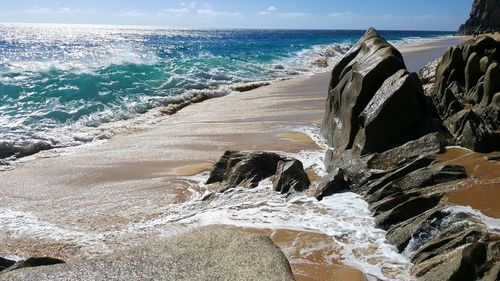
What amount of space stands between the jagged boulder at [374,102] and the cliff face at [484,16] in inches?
2664

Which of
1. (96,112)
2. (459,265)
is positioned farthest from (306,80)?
(459,265)

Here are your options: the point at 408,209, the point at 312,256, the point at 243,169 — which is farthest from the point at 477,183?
the point at 243,169

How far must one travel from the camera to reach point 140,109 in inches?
727

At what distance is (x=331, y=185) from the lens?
25.0ft

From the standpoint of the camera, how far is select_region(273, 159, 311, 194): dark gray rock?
7945mm

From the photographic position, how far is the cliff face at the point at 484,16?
72562mm

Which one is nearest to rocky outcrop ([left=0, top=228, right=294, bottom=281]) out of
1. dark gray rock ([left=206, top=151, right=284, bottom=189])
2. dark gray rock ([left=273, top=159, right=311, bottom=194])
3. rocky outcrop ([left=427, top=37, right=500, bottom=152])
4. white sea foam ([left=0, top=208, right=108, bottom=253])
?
white sea foam ([left=0, top=208, right=108, bottom=253])

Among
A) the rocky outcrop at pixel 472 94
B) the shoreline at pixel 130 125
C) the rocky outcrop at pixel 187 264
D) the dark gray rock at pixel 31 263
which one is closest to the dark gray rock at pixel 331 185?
the rocky outcrop at pixel 472 94

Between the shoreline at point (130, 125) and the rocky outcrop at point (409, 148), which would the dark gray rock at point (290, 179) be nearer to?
the rocky outcrop at point (409, 148)

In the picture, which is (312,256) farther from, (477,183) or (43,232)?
(43,232)

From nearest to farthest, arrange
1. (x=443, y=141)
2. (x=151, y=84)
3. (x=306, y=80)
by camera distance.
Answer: (x=443, y=141) < (x=151, y=84) < (x=306, y=80)

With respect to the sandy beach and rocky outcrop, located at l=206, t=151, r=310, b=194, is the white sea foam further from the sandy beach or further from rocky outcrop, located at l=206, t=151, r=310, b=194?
rocky outcrop, located at l=206, t=151, r=310, b=194

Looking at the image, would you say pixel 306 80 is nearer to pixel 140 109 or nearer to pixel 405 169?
pixel 140 109

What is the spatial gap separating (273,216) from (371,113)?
275cm
